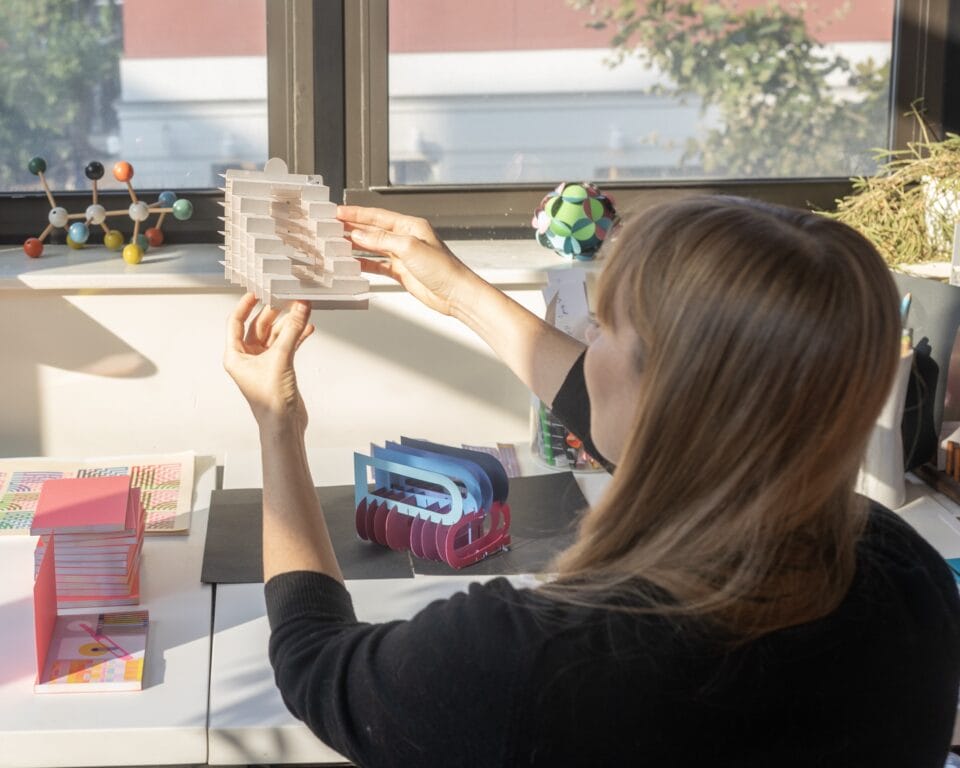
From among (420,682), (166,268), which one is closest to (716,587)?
(420,682)

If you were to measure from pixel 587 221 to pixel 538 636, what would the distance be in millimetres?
1327

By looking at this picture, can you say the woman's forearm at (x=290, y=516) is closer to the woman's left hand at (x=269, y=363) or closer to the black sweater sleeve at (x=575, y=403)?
the woman's left hand at (x=269, y=363)

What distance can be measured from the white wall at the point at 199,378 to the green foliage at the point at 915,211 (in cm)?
59

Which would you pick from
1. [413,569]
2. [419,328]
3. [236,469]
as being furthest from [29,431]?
[413,569]

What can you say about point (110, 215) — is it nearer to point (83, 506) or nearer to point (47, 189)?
point (47, 189)

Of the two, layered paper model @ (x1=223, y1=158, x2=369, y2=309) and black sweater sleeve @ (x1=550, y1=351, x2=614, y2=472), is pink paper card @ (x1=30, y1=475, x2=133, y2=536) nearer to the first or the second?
layered paper model @ (x1=223, y1=158, x2=369, y2=309)

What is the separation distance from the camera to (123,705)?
1137 millimetres

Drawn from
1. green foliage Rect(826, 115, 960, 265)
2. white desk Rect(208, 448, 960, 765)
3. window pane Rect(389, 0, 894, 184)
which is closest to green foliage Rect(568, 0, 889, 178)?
window pane Rect(389, 0, 894, 184)

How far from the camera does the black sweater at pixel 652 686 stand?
29.7 inches

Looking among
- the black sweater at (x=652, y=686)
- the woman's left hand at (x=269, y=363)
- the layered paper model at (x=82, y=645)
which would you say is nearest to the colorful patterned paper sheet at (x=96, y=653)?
the layered paper model at (x=82, y=645)

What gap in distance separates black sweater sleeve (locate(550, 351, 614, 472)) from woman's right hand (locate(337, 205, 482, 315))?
0.16m

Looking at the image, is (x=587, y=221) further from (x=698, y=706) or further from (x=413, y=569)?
(x=698, y=706)

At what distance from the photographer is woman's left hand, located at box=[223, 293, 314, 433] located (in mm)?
1123

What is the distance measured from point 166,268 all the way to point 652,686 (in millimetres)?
1440
